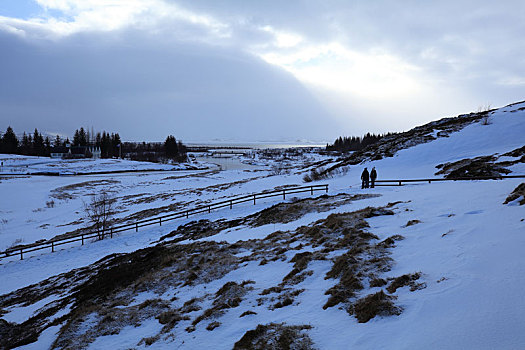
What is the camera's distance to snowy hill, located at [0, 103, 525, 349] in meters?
5.40

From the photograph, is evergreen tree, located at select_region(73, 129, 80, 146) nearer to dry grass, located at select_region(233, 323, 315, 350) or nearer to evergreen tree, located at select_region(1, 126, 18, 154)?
evergreen tree, located at select_region(1, 126, 18, 154)

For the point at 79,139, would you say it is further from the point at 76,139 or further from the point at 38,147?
the point at 38,147

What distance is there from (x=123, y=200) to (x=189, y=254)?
110 feet

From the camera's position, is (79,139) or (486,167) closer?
(486,167)

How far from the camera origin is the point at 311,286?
8.15 metres

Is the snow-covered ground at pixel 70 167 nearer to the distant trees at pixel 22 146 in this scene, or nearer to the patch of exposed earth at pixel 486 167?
the distant trees at pixel 22 146

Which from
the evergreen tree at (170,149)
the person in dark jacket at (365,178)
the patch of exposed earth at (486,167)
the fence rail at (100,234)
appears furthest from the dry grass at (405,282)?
the evergreen tree at (170,149)

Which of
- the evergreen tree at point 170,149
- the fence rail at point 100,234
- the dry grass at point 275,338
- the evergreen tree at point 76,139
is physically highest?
the evergreen tree at point 76,139

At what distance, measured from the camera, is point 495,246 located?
7.40 meters

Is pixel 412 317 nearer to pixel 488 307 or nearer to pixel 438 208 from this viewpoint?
pixel 488 307

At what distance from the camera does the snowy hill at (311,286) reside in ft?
17.7

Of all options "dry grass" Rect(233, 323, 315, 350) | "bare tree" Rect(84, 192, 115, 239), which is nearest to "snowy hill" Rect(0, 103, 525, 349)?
"dry grass" Rect(233, 323, 315, 350)

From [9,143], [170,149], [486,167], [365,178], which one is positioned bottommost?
A: [365,178]

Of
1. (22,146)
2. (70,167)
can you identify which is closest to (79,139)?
(22,146)
